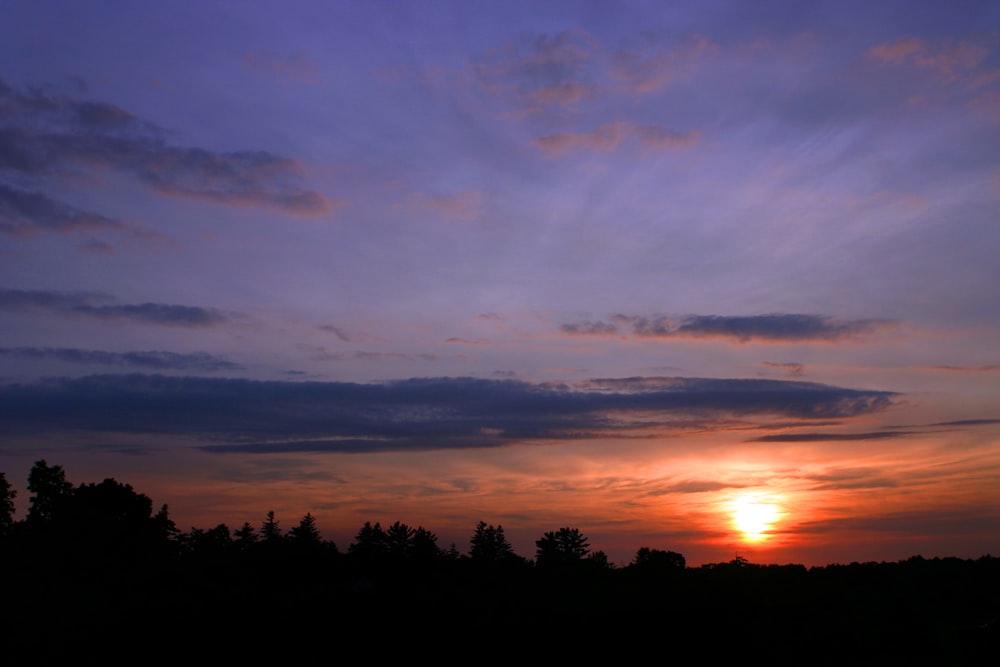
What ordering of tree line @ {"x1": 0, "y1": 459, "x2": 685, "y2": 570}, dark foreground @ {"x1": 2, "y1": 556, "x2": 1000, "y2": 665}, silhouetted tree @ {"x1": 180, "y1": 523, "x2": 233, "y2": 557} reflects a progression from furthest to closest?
silhouetted tree @ {"x1": 180, "y1": 523, "x2": 233, "y2": 557} → tree line @ {"x1": 0, "y1": 459, "x2": 685, "y2": 570} → dark foreground @ {"x1": 2, "y1": 556, "x2": 1000, "y2": 665}

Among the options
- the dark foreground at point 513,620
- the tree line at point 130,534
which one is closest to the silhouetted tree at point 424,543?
the tree line at point 130,534

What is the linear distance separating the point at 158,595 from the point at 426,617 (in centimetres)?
2287

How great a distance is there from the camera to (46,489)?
9169 centimetres

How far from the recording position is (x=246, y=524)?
411 ft

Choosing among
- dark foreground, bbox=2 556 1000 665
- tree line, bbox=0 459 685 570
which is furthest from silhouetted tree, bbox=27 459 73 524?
dark foreground, bbox=2 556 1000 665

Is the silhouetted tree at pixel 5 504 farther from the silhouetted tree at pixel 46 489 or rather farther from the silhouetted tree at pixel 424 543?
the silhouetted tree at pixel 424 543

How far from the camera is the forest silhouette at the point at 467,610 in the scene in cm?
3703

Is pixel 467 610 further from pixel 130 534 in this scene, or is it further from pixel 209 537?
pixel 209 537

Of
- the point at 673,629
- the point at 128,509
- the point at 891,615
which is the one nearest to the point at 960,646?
the point at 891,615

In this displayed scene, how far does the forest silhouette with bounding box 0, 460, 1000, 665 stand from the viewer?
37031mm

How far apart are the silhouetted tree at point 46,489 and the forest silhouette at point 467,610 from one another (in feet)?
58.2

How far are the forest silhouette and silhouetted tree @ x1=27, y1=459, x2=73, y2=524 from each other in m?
Answer: 17.7

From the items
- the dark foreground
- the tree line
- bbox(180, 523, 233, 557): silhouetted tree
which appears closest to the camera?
the dark foreground

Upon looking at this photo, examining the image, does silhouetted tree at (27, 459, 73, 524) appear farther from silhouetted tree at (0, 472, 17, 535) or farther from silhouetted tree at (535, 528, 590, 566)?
silhouetted tree at (535, 528, 590, 566)
